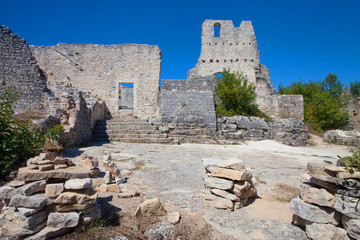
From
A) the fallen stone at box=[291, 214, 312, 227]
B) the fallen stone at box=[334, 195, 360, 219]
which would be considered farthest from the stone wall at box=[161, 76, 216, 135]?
the fallen stone at box=[334, 195, 360, 219]

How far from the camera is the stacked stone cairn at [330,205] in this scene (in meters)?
1.85

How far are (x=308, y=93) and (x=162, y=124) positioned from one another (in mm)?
20382

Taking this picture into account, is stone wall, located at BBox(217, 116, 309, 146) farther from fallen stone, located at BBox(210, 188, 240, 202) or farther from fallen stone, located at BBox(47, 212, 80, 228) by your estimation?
fallen stone, located at BBox(47, 212, 80, 228)

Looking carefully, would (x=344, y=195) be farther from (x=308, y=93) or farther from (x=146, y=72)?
(x=308, y=93)

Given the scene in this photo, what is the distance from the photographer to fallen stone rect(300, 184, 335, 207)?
6.63 feet

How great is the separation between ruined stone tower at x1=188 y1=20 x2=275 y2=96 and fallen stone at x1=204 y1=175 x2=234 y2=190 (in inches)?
653

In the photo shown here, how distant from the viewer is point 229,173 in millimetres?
2725

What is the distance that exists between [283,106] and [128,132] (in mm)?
10023

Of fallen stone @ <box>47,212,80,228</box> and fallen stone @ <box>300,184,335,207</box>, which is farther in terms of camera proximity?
fallen stone @ <box>300,184,335,207</box>

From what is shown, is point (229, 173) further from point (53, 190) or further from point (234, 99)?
point (234, 99)

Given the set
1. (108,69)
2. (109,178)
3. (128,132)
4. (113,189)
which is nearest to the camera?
(113,189)

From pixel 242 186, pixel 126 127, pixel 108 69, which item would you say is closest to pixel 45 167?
pixel 242 186

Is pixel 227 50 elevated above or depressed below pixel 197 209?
above

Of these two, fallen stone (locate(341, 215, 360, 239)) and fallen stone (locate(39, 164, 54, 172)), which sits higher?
fallen stone (locate(39, 164, 54, 172))
